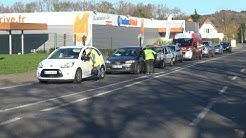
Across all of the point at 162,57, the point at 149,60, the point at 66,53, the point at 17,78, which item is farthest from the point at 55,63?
the point at 162,57

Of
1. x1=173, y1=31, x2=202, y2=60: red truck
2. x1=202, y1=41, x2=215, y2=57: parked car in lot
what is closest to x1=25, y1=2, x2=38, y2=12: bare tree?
x1=202, y1=41, x2=215, y2=57: parked car in lot

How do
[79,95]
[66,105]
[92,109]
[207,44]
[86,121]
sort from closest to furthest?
[86,121], [92,109], [66,105], [79,95], [207,44]

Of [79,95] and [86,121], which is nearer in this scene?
[86,121]

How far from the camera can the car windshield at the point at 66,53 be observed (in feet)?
68.6

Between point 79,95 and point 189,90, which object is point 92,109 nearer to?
point 79,95

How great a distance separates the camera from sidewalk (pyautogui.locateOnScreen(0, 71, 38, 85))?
21.8m

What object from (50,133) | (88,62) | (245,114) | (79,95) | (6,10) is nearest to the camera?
(50,133)

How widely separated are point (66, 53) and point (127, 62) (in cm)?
523

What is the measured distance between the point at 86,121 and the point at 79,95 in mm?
5284

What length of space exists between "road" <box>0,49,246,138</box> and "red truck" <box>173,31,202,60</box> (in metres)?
24.2

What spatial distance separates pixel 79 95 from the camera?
15.6 m

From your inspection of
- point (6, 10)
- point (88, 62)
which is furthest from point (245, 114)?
point (6, 10)

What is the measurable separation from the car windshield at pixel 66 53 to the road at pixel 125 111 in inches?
99.8

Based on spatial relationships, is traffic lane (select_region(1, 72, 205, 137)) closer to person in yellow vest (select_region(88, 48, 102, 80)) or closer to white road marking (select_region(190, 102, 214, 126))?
white road marking (select_region(190, 102, 214, 126))
